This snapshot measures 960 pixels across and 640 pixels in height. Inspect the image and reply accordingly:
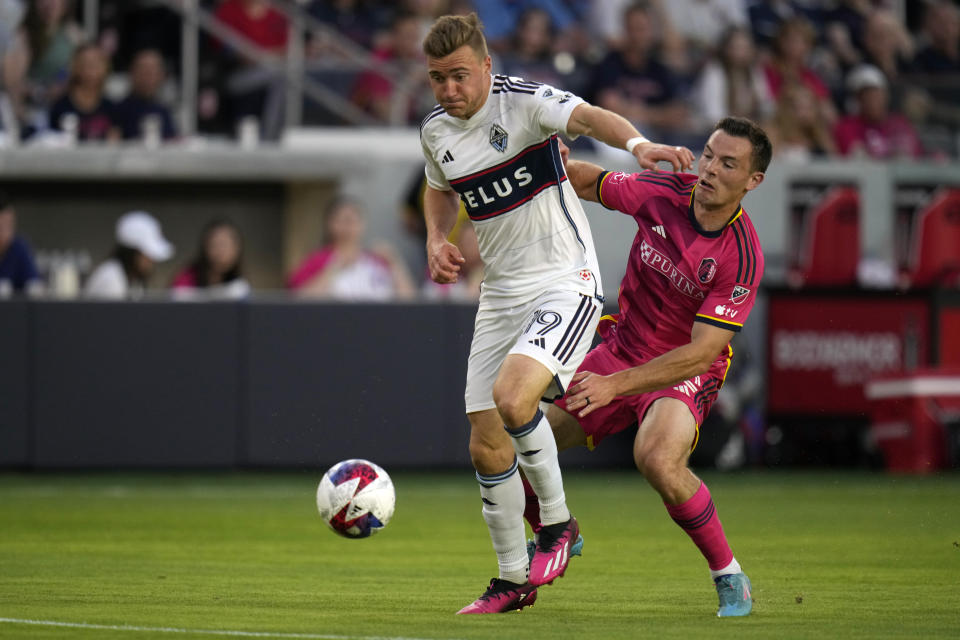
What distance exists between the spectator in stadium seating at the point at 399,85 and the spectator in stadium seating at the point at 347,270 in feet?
4.17

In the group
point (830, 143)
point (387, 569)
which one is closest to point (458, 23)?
point (387, 569)

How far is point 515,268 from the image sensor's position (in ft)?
23.1

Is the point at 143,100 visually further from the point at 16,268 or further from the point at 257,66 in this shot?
the point at 16,268

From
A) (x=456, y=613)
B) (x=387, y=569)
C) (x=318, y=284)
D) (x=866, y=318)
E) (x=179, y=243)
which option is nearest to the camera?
(x=456, y=613)

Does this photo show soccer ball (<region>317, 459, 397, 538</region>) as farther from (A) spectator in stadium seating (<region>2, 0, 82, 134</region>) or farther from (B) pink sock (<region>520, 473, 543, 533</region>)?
(A) spectator in stadium seating (<region>2, 0, 82, 134</region>)

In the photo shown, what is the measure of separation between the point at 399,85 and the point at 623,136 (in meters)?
9.35

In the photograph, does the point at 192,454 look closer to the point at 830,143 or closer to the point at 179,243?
the point at 179,243

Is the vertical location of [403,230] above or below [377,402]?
above

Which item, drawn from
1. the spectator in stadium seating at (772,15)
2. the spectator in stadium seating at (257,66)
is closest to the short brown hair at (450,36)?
the spectator in stadium seating at (257,66)

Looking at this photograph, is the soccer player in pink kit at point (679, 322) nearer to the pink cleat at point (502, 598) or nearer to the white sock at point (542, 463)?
the white sock at point (542, 463)

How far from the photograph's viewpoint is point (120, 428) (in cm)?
1375

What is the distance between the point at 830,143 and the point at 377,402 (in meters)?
6.57

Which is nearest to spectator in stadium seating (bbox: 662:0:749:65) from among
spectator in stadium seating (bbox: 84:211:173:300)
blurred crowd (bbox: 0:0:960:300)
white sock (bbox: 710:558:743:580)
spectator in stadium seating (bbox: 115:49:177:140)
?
blurred crowd (bbox: 0:0:960:300)

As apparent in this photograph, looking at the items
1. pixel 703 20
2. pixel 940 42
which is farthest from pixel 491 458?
pixel 940 42
